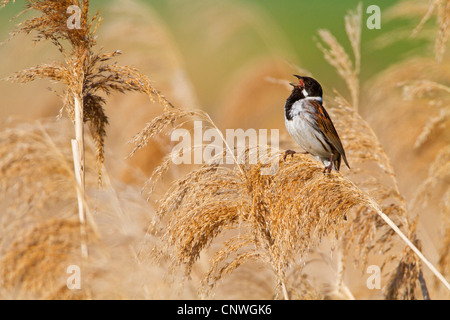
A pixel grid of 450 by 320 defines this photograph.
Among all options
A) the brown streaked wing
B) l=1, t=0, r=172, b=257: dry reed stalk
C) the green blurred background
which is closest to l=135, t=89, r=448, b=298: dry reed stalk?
l=1, t=0, r=172, b=257: dry reed stalk

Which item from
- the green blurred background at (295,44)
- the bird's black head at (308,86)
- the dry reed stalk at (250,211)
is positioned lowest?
the dry reed stalk at (250,211)

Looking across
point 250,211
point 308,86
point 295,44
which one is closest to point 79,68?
point 250,211

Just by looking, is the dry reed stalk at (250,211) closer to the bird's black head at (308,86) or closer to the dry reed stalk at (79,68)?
the dry reed stalk at (79,68)

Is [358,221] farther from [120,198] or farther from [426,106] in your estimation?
[426,106]

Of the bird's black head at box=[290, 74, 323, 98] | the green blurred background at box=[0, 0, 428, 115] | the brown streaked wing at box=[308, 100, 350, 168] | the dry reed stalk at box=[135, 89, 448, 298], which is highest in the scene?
the green blurred background at box=[0, 0, 428, 115]

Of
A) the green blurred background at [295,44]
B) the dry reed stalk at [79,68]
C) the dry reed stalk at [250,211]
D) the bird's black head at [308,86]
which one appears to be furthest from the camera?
the green blurred background at [295,44]

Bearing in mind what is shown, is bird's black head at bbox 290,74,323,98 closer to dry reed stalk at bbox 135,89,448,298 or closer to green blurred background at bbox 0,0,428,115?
dry reed stalk at bbox 135,89,448,298

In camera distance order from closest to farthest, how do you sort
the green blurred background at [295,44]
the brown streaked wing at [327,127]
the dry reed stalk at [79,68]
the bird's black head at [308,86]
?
the dry reed stalk at [79,68], the brown streaked wing at [327,127], the bird's black head at [308,86], the green blurred background at [295,44]

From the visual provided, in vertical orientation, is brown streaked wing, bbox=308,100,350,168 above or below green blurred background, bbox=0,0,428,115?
below

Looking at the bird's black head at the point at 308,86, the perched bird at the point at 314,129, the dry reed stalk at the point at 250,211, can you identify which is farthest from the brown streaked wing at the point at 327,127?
the dry reed stalk at the point at 250,211

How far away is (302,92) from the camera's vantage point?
406 cm

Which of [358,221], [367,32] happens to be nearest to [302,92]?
[358,221]

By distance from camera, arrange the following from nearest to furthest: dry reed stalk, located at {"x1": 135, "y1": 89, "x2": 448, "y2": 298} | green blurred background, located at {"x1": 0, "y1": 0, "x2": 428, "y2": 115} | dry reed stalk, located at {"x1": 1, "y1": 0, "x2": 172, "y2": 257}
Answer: dry reed stalk, located at {"x1": 135, "y1": 89, "x2": 448, "y2": 298} → dry reed stalk, located at {"x1": 1, "y1": 0, "x2": 172, "y2": 257} → green blurred background, located at {"x1": 0, "y1": 0, "x2": 428, "y2": 115}

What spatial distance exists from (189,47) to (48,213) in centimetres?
995
